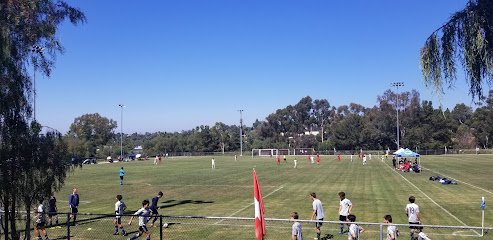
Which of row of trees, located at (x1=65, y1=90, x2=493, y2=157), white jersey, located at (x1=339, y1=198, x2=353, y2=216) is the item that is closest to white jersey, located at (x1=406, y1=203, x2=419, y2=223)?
white jersey, located at (x1=339, y1=198, x2=353, y2=216)

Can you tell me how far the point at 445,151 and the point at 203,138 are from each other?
6885cm

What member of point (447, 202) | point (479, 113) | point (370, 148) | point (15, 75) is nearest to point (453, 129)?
point (479, 113)

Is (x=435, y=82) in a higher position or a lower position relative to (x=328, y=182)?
higher

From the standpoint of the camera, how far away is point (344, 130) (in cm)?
11294

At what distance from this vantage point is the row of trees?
333ft

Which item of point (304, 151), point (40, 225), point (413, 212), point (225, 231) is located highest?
point (413, 212)

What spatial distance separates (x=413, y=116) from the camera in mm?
105938

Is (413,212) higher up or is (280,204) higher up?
(413,212)

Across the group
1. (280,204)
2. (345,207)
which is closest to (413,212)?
(345,207)

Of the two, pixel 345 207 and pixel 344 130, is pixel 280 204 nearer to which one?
pixel 345 207

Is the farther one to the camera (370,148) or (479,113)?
(370,148)

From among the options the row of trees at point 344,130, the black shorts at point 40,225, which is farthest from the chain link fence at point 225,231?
the row of trees at point 344,130

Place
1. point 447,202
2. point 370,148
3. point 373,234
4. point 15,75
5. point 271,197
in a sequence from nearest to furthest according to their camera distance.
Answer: point 15,75 < point 373,234 < point 447,202 < point 271,197 < point 370,148

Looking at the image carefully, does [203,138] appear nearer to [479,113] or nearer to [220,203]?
[479,113]
